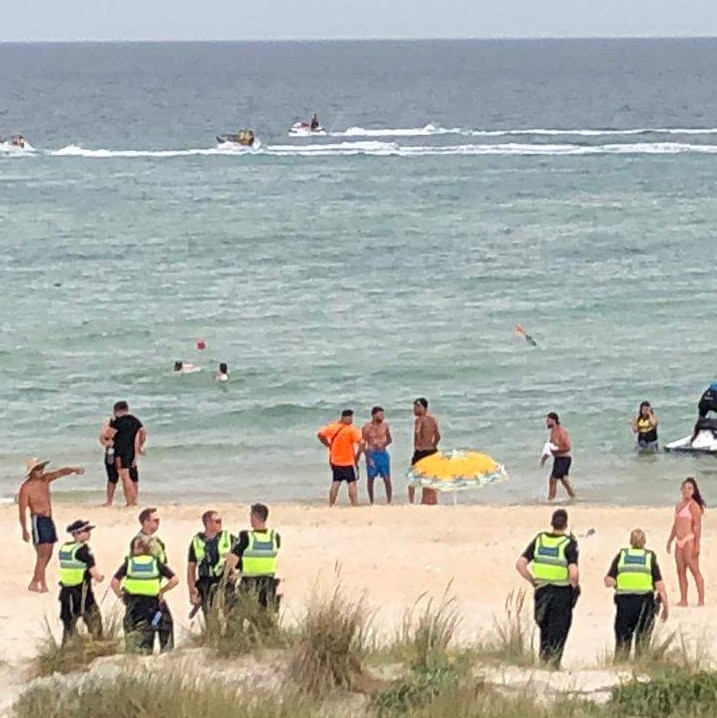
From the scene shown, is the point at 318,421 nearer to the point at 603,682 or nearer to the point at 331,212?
the point at 603,682

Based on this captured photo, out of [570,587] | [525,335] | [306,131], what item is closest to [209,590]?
[570,587]

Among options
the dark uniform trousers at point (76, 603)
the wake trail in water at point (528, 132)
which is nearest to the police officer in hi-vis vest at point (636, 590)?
the dark uniform trousers at point (76, 603)

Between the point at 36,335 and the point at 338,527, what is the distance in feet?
53.3

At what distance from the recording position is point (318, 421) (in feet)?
85.7

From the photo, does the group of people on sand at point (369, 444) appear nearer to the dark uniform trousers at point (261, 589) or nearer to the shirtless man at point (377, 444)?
the shirtless man at point (377, 444)

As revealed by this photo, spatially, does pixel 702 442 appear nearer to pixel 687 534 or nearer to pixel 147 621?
pixel 687 534

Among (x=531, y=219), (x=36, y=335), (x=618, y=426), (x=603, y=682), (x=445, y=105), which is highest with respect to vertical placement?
(x=445, y=105)

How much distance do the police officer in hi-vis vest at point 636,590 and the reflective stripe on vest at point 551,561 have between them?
443 mm

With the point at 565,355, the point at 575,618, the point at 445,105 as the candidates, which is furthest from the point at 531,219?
the point at 445,105

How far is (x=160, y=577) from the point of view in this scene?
11.2 meters

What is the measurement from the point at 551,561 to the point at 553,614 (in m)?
0.42

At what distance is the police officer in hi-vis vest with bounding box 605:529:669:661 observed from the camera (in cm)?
1127

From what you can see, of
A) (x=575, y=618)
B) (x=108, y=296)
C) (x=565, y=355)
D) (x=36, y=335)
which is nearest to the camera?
(x=575, y=618)

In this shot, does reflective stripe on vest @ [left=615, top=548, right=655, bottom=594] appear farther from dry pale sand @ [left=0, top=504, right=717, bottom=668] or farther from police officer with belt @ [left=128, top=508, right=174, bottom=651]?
police officer with belt @ [left=128, top=508, right=174, bottom=651]
